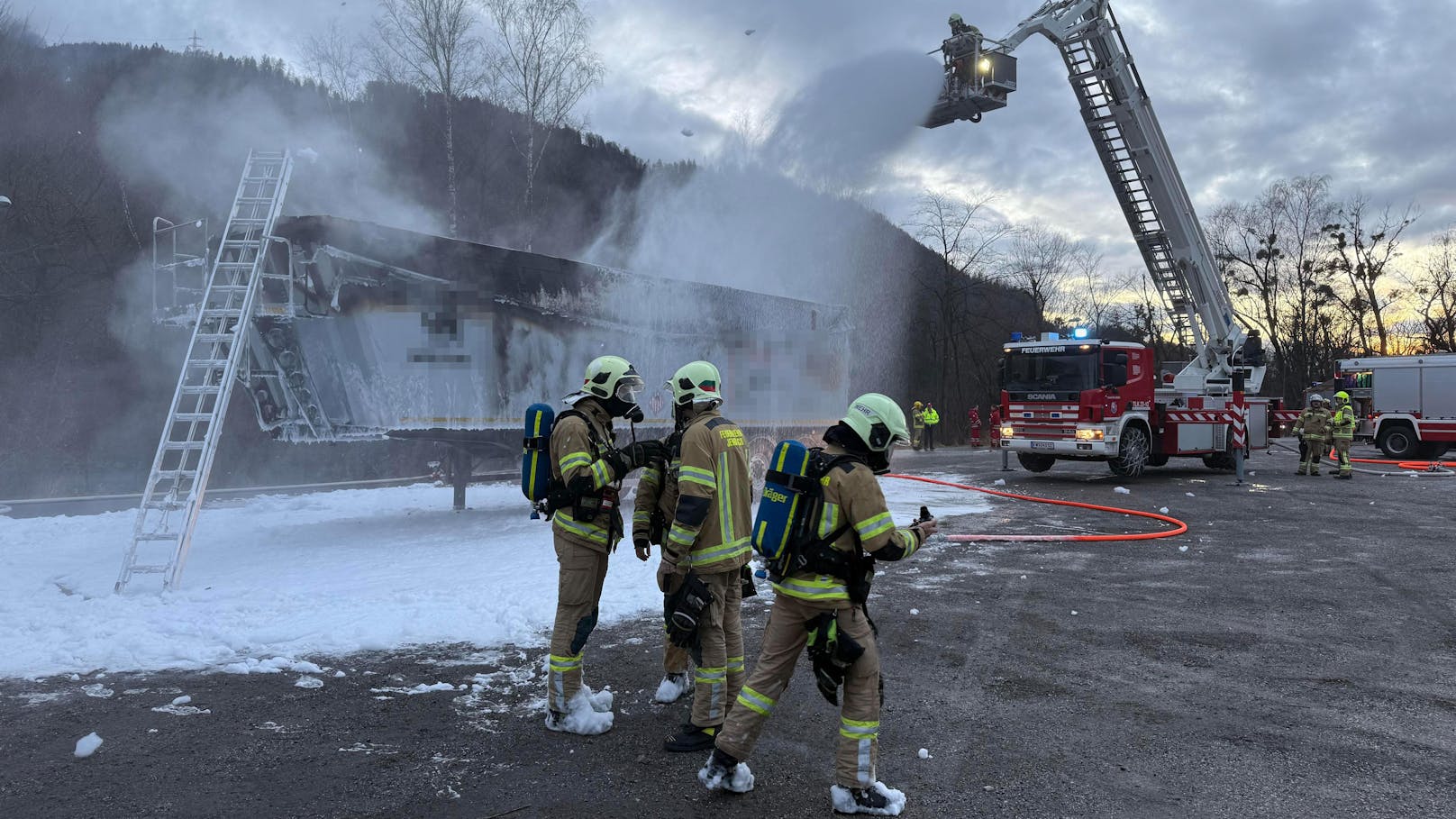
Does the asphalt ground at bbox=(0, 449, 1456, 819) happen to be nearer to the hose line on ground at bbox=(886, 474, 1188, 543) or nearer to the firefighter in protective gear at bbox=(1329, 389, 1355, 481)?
the hose line on ground at bbox=(886, 474, 1188, 543)

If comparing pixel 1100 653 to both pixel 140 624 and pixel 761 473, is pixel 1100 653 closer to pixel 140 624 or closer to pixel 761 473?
pixel 140 624

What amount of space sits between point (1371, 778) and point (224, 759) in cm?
520

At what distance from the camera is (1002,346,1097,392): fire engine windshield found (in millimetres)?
15672

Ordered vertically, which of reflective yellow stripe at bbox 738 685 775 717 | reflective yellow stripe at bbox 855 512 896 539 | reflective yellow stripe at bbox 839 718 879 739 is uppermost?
reflective yellow stripe at bbox 855 512 896 539

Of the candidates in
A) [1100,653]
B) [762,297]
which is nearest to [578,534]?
[1100,653]

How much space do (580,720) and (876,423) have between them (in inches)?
85.4

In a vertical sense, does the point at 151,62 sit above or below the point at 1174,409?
above

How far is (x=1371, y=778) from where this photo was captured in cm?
378

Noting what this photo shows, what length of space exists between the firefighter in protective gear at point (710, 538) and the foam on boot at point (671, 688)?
0.50 m

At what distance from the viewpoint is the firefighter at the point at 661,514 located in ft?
15.0

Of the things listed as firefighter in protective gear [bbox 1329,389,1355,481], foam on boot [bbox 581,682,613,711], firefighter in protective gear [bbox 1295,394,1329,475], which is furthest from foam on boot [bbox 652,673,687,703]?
firefighter in protective gear [bbox 1295,394,1329,475]

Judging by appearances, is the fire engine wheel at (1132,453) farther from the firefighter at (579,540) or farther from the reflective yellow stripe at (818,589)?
the reflective yellow stripe at (818,589)

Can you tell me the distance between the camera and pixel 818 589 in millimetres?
3469

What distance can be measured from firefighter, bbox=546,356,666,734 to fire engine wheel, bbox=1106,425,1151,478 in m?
13.8
